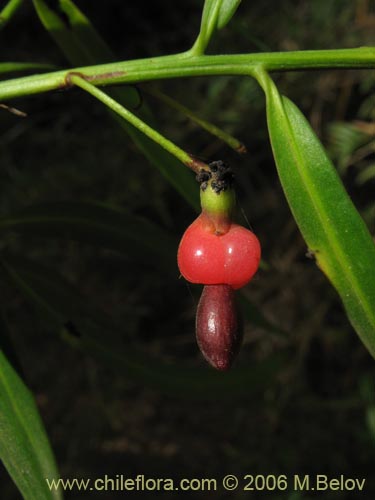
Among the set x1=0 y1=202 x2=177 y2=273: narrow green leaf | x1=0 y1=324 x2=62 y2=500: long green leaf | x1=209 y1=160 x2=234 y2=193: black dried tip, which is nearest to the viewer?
x1=209 y1=160 x2=234 y2=193: black dried tip

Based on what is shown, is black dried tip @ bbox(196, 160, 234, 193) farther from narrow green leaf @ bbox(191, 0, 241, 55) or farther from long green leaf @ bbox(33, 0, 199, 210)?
long green leaf @ bbox(33, 0, 199, 210)

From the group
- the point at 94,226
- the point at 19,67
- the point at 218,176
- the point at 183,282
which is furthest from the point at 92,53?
the point at 183,282

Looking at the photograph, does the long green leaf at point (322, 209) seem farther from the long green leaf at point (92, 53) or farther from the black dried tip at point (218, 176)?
the long green leaf at point (92, 53)

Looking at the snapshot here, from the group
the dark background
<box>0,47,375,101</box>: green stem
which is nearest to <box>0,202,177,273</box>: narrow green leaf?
<box>0,47,375,101</box>: green stem

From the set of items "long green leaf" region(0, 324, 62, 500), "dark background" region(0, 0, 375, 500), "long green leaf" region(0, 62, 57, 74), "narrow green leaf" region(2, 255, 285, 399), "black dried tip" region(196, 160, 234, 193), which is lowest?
"long green leaf" region(0, 324, 62, 500)

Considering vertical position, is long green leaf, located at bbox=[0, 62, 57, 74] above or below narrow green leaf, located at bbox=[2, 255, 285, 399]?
above

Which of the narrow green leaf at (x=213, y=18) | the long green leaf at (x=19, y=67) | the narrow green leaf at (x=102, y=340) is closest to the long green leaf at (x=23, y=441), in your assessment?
the narrow green leaf at (x=102, y=340)
